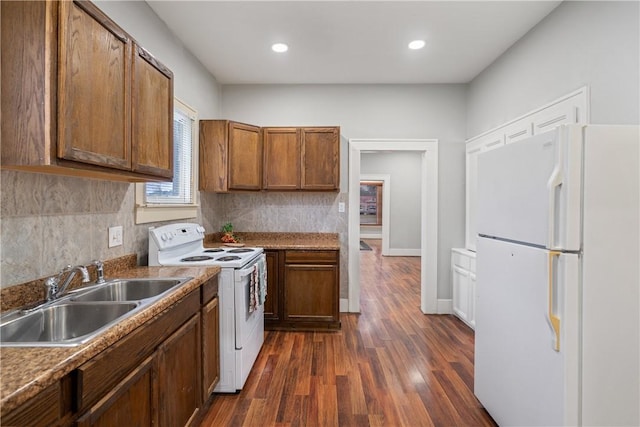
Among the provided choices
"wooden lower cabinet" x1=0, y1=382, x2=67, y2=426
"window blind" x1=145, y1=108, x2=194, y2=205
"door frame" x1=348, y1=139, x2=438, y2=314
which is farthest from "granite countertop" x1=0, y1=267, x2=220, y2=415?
"door frame" x1=348, y1=139, x2=438, y2=314

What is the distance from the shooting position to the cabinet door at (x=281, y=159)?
3.62 meters

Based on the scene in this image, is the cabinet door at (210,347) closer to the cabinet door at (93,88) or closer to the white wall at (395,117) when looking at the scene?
the cabinet door at (93,88)

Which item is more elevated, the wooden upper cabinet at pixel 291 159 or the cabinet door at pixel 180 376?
the wooden upper cabinet at pixel 291 159

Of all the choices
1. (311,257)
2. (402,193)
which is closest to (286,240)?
(311,257)

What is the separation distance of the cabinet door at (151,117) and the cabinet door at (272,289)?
1.53 m

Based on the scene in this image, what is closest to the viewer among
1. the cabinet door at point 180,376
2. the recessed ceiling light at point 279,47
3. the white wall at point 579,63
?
the cabinet door at point 180,376

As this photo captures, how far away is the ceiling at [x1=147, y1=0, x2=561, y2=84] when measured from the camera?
7.84 feet

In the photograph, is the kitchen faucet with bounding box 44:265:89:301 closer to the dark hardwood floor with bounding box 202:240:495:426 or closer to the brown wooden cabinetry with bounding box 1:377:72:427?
the brown wooden cabinetry with bounding box 1:377:72:427

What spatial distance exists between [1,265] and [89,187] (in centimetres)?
62

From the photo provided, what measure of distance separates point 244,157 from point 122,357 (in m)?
2.64

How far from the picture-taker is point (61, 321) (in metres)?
A: 1.36

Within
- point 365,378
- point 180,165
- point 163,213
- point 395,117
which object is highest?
point 395,117

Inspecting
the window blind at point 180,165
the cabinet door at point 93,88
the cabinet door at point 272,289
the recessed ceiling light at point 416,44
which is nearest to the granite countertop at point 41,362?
the cabinet door at point 93,88

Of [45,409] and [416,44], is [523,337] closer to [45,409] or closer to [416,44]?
[45,409]
